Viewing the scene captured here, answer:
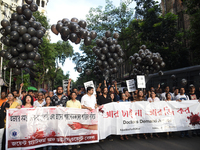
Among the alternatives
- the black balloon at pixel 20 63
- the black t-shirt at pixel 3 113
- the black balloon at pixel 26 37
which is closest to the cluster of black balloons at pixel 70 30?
the black balloon at pixel 26 37

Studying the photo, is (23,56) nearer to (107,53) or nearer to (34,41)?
(34,41)

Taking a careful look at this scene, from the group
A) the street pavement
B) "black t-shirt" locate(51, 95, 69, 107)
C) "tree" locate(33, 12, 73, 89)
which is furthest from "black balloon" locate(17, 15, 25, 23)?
"tree" locate(33, 12, 73, 89)

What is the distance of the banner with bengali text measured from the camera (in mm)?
4586

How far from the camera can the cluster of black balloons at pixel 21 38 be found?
997 centimetres

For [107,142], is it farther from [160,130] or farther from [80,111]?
[160,130]

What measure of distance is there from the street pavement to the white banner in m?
0.28

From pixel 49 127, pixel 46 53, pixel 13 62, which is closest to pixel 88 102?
pixel 49 127

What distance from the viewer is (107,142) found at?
573 centimetres

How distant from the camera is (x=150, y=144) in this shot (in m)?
5.38

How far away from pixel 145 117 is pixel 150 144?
945 mm

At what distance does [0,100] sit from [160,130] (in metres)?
5.25

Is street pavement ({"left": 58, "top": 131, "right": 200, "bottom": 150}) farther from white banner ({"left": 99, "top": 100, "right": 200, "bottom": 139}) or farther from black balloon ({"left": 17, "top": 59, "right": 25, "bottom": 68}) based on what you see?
black balloon ({"left": 17, "top": 59, "right": 25, "bottom": 68})

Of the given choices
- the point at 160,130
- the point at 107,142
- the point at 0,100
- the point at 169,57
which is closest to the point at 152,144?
the point at 160,130

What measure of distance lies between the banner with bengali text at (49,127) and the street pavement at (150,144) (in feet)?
1.26
